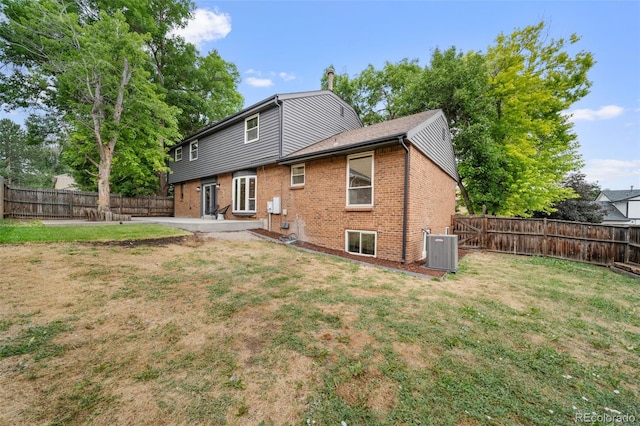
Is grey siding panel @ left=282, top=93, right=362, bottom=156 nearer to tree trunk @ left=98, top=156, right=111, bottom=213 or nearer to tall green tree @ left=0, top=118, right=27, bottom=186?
tree trunk @ left=98, top=156, right=111, bottom=213

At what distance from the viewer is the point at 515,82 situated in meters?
15.4

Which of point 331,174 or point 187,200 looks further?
point 187,200

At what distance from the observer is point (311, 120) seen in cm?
1234

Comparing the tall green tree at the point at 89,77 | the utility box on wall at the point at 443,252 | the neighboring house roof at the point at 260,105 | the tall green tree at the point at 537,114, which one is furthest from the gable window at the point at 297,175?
the tall green tree at the point at 537,114

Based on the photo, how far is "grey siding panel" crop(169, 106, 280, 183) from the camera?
447 inches

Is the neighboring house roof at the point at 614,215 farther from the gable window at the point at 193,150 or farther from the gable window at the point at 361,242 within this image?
the gable window at the point at 193,150

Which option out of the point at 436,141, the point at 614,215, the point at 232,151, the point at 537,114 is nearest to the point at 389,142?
the point at 436,141

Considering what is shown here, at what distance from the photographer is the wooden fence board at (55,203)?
44.7ft

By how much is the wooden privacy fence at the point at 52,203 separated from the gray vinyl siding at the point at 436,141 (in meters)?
15.7

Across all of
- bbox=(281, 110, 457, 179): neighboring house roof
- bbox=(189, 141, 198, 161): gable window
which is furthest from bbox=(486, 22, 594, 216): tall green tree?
bbox=(189, 141, 198, 161): gable window

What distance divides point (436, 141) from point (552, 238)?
20.4 feet

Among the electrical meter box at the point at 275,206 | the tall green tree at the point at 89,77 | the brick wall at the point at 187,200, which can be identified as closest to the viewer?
the tall green tree at the point at 89,77

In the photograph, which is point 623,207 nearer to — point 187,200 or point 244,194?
point 244,194

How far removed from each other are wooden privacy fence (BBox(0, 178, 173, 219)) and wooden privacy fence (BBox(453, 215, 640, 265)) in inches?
765
